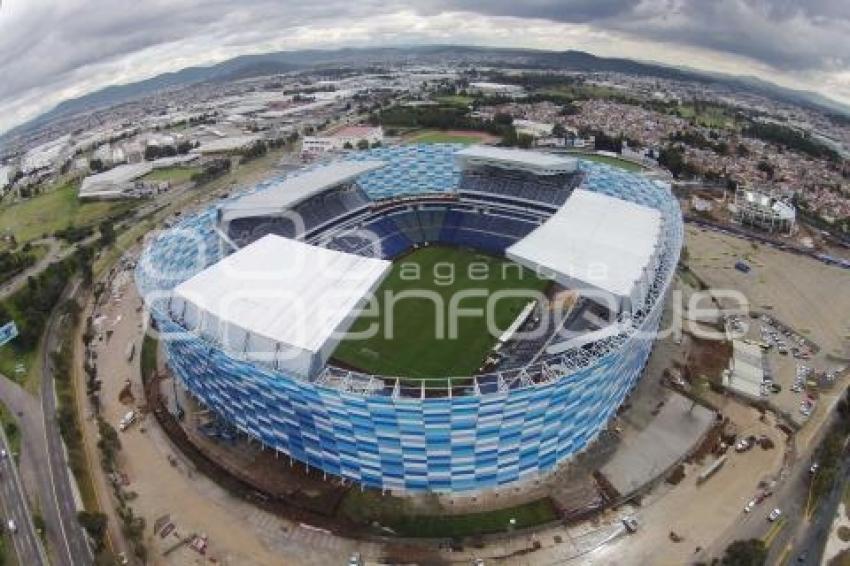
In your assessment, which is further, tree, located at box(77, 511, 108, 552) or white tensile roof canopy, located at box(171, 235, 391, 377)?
white tensile roof canopy, located at box(171, 235, 391, 377)

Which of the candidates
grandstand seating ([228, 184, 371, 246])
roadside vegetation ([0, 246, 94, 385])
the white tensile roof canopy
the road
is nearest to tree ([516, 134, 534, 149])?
grandstand seating ([228, 184, 371, 246])

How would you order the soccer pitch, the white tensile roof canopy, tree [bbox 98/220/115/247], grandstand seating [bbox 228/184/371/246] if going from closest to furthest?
the white tensile roof canopy → the soccer pitch → grandstand seating [bbox 228/184/371/246] → tree [bbox 98/220/115/247]

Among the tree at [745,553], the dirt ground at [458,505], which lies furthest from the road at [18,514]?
the tree at [745,553]

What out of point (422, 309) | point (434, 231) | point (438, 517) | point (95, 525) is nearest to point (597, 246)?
point (422, 309)

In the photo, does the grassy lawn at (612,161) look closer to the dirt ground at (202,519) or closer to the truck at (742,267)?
the truck at (742,267)

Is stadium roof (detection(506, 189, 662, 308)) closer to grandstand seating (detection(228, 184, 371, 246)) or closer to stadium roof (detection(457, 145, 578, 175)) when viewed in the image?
stadium roof (detection(457, 145, 578, 175))

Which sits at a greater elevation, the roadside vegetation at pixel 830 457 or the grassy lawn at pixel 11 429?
the grassy lawn at pixel 11 429
